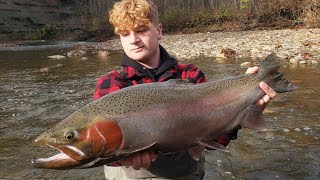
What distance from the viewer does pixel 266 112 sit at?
271 inches

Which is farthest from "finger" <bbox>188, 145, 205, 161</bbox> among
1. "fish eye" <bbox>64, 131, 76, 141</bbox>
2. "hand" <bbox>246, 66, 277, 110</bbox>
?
"fish eye" <bbox>64, 131, 76, 141</bbox>

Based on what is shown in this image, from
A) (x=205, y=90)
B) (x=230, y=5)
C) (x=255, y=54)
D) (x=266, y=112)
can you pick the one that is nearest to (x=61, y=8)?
(x=230, y=5)

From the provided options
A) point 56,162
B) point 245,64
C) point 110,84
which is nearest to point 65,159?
point 56,162

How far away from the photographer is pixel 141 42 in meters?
3.08

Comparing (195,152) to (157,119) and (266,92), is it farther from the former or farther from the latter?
(266,92)

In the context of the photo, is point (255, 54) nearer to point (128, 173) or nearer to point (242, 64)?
point (242, 64)

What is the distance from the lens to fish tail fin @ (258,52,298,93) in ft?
9.54

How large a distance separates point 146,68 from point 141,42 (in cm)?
24

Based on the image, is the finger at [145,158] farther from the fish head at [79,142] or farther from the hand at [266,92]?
the hand at [266,92]

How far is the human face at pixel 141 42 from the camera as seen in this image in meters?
3.07

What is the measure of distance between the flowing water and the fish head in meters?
2.67

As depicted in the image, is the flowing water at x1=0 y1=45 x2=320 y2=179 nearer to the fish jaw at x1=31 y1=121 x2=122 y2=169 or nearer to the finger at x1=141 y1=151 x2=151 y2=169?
the finger at x1=141 y1=151 x2=151 y2=169

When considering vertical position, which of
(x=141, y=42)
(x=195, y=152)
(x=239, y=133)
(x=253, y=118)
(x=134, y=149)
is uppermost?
(x=141, y=42)

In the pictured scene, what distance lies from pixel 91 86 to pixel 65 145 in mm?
8296
